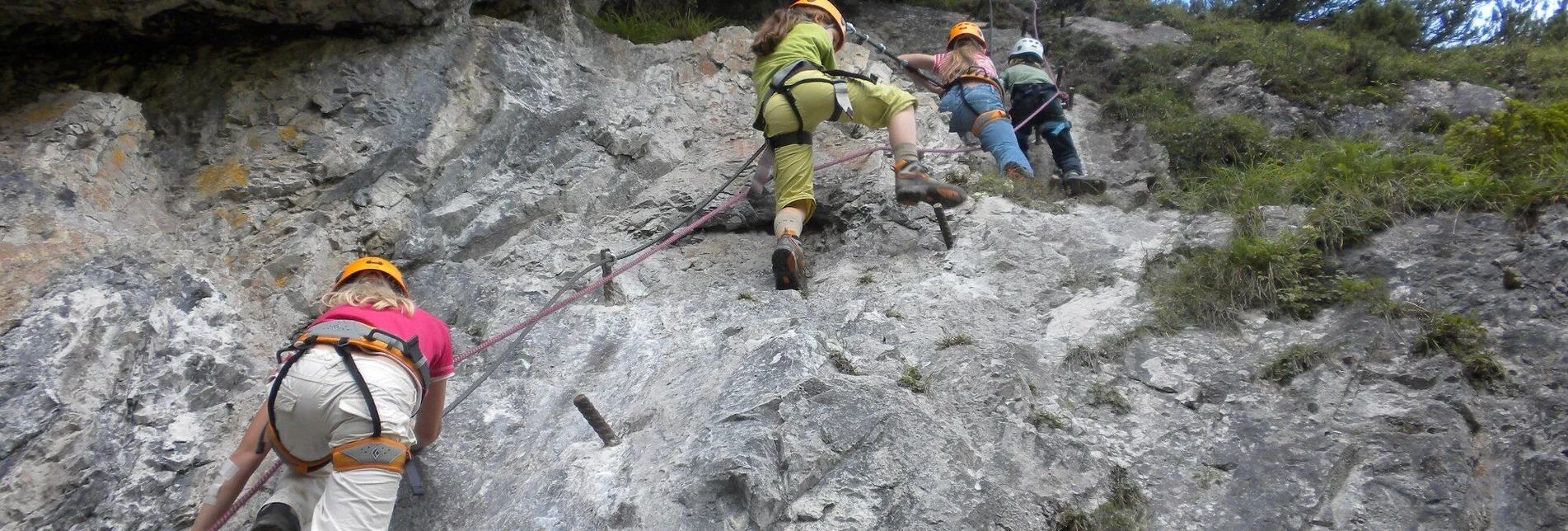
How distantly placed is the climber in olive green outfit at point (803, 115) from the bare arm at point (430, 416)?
1901mm

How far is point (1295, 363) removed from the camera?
394cm

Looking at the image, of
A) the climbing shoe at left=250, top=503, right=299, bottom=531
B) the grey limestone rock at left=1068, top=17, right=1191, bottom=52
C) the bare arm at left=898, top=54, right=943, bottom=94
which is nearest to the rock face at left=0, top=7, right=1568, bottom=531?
the climbing shoe at left=250, top=503, right=299, bottom=531

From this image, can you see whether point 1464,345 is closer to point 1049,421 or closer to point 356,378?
point 1049,421

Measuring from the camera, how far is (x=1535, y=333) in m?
3.68

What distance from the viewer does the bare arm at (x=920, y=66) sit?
6.94 meters

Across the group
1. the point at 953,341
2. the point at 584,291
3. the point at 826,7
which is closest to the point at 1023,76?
the point at 826,7

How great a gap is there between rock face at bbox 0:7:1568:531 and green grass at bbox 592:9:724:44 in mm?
1225

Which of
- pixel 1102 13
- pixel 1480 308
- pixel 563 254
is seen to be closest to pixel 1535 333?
pixel 1480 308

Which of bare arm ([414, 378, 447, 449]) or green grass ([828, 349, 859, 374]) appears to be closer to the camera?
bare arm ([414, 378, 447, 449])

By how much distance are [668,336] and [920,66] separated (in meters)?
3.58

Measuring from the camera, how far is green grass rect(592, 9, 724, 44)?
7.34 metres

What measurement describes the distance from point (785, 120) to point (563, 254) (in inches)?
62.2

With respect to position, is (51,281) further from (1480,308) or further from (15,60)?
(1480,308)

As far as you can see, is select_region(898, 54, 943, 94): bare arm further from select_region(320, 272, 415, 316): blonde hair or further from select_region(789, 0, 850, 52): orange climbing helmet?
select_region(320, 272, 415, 316): blonde hair
